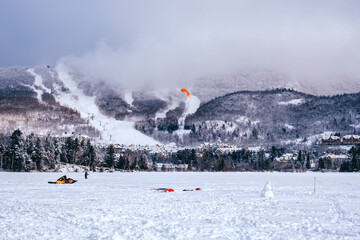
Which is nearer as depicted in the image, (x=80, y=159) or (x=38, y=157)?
(x=38, y=157)

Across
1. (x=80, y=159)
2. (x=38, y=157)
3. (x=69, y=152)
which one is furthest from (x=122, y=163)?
(x=38, y=157)

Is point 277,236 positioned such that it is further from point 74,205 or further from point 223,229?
point 74,205

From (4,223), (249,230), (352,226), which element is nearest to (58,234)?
(4,223)

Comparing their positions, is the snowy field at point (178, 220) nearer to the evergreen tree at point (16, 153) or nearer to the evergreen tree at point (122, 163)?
the evergreen tree at point (16, 153)

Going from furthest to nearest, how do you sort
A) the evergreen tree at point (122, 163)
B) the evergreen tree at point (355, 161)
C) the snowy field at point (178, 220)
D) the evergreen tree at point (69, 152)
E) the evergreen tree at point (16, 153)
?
the evergreen tree at point (69, 152) < the evergreen tree at point (355, 161) < the evergreen tree at point (122, 163) < the evergreen tree at point (16, 153) < the snowy field at point (178, 220)

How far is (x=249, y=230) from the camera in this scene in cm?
1742

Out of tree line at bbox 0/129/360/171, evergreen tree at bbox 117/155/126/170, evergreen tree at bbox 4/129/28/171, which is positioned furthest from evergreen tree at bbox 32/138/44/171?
evergreen tree at bbox 117/155/126/170

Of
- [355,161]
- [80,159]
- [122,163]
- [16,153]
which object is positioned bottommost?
[122,163]

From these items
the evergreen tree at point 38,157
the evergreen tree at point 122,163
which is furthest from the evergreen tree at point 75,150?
the evergreen tree at point 38,157

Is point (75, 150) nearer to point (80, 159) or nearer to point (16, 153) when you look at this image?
point (80, 159)

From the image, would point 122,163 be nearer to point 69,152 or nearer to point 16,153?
point 69,152

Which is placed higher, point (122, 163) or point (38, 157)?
point (38, 157)

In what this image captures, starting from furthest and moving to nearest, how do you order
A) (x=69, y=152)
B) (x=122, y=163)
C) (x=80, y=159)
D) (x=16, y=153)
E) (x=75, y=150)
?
(x=80, y=159) → (x=75, y=150) → (x=69, y=152) → (x=122, y=163) → (x=16, y=153)

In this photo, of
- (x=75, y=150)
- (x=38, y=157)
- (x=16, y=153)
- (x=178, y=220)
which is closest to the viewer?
(x=178, y=220)
